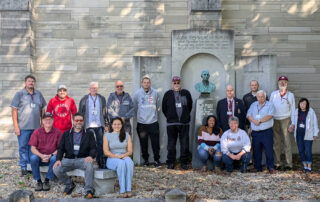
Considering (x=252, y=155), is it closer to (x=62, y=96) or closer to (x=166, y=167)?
(x=166, y=167)

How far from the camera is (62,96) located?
7.12m

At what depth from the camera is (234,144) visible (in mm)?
7125

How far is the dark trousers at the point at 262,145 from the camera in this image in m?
7.32

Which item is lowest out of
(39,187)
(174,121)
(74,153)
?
(39,187)

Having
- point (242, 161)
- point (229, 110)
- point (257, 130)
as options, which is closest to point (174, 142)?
point (229, 110)

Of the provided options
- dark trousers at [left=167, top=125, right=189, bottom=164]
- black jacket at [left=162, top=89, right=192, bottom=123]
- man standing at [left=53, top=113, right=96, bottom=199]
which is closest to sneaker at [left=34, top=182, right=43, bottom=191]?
man standing at [left=53, top=113, right=96, bottom=199]

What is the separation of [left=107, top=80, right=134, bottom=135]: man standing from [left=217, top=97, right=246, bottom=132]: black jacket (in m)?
1.90

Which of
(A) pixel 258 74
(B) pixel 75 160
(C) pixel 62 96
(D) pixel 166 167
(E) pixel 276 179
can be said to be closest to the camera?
(B) pixel 75 160

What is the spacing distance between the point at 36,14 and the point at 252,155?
22.6ft

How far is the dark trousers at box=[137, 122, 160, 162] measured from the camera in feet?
25.6

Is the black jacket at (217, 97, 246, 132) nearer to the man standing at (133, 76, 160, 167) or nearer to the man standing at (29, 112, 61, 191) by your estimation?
the man standing at (133, 76, 160, 167)

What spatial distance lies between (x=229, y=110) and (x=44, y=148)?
3.85 metres

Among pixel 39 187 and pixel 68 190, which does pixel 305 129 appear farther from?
pixel 39 187

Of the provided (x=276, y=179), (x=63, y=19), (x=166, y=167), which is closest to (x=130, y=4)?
(x=63, y=19)
